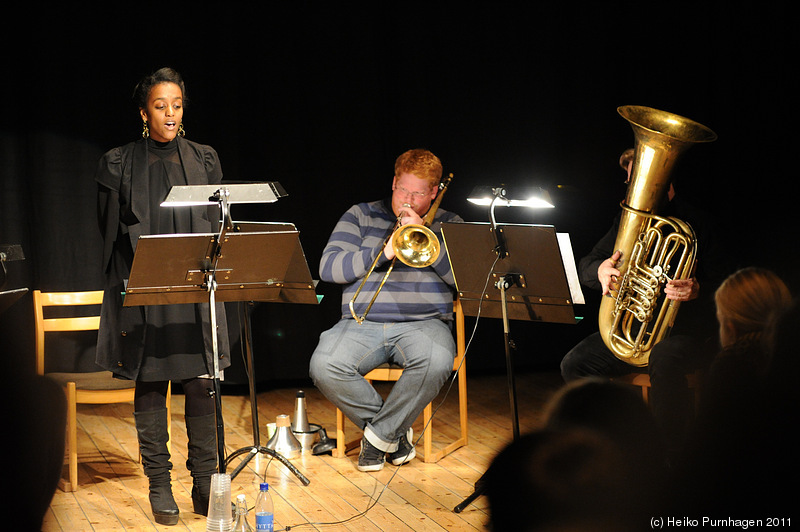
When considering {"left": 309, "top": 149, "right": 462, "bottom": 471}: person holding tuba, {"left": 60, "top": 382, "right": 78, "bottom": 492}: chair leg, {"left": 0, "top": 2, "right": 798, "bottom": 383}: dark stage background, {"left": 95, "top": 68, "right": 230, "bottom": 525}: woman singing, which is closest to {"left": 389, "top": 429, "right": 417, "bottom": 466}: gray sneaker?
{"left": 309, "top": 149, "right": 462, "bottom": 471}: person holding tuba

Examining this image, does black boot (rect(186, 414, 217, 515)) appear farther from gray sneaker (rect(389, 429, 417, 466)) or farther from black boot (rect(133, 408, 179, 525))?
gray sneaker (rect(389, 429, 417, 466))

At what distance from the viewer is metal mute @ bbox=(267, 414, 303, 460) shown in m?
4.02

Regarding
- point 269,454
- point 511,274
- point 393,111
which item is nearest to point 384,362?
point 269,454

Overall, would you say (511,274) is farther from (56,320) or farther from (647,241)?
(56,320)

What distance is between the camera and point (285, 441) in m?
4.04

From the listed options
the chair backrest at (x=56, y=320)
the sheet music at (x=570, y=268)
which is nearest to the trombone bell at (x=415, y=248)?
the sheet music at (x=570, y=268)

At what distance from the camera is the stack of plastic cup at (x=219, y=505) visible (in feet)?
9.65

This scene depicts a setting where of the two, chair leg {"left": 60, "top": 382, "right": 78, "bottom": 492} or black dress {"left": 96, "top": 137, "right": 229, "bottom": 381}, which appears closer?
black dress {"left": 96, "top": 137, "right": 229, "bottom": 381}

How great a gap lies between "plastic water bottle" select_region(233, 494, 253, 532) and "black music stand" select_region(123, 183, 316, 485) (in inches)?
6.5

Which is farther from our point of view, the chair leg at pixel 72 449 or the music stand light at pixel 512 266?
the chair leg at pixel 72 449

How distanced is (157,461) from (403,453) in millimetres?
1202

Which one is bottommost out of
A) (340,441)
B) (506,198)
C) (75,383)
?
(340,441)

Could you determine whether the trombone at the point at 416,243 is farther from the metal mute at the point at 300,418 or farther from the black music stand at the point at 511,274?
the metal mute at the point at 300,418

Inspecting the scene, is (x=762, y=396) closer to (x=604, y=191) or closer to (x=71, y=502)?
(x=71, y=502)
